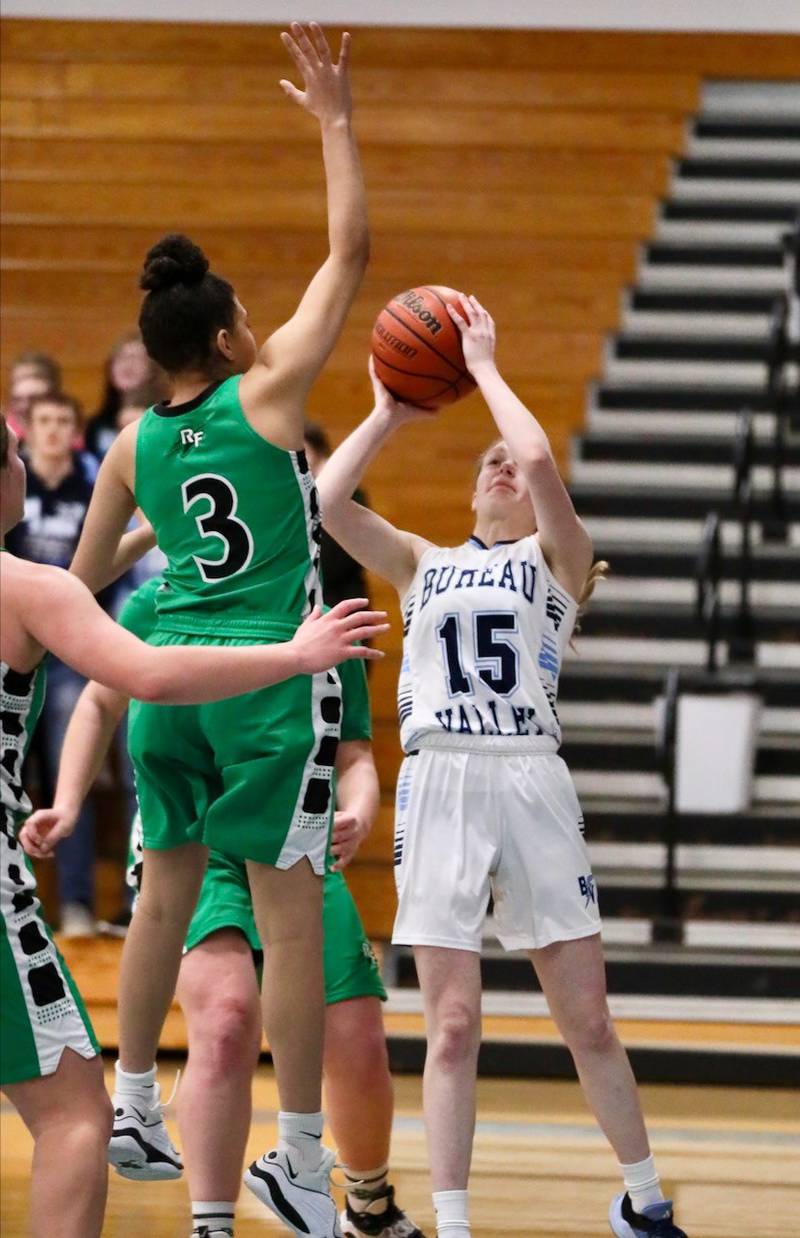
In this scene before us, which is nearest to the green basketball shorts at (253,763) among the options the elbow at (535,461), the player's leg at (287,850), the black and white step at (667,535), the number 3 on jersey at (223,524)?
the player's leg at (287,850)

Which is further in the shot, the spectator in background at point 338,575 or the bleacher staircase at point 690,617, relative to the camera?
the bleacher staircase at point 690,617

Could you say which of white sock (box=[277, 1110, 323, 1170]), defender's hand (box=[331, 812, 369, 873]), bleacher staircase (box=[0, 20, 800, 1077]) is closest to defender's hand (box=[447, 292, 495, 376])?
defender's hand (box=[331, 812, 369, 873])

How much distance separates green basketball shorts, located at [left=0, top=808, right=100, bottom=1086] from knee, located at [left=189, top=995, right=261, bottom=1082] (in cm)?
67

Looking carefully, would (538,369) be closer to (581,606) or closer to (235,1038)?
(581,606)

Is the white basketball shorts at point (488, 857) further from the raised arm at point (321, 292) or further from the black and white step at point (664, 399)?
the black and white step at point (664, 399)

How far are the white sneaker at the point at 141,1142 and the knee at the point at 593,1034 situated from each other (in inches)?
31.3

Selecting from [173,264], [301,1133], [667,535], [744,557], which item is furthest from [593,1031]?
[667,535]

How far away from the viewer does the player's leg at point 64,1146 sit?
2.81 metres

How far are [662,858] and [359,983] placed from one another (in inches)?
123

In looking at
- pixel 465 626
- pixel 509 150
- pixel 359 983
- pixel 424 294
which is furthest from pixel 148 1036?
pixel 509 150

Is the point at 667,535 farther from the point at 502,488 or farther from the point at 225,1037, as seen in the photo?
the point at 225,1037

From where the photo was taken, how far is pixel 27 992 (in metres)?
2.79

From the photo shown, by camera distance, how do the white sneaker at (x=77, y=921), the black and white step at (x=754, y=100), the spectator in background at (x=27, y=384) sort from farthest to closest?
the black and white step at (x=754, y=100), the spectator in background at (x=27, y=384), the white sneaker at (x=77, y=921)

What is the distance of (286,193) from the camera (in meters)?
9.66
